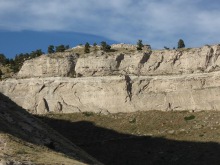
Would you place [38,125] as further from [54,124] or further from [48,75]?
[48,75]

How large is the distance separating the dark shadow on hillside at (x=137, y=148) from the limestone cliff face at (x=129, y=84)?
9.07 metres

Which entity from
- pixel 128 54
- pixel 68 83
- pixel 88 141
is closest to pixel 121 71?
pixel 128 54

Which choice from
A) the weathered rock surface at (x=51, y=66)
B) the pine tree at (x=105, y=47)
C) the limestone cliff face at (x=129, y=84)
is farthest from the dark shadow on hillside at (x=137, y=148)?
the pine tree at (x=105, y=47)

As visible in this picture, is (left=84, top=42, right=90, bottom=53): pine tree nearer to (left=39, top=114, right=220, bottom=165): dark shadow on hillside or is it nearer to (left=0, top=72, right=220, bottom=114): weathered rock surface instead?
(left=0, top=72, right=220, bottom=114): weathered rock surface

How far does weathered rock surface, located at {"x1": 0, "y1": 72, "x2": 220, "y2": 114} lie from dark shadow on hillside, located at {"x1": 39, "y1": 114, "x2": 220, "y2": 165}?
8.34 metres

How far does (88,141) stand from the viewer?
6066 centimetres

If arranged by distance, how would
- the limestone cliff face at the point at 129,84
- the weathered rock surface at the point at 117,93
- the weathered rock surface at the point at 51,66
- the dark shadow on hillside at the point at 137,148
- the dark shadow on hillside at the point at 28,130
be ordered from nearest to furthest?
the dark shadow on hillside at the point at 28,130 < the dark shadow on hillside at the point at 137,148 < the weathered rock surface at the point at 117,93 < the limestone cliff face at the point at 129,84 < the weathered rock surface at the point at 51,66

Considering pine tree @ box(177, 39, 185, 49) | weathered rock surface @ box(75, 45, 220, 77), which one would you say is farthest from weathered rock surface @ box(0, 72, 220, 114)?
pine tree @ box(177, 39, 185, 49)

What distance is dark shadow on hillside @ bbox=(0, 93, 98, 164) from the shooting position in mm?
21938

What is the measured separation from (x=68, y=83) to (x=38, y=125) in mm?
50405

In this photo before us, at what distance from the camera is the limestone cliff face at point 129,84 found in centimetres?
6994

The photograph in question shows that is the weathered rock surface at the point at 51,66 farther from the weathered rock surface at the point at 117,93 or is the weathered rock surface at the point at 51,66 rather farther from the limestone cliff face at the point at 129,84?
the weathered rock surface at the point at 117,93

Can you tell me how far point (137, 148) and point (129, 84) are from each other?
19.6 metres

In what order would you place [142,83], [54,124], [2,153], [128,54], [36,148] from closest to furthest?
[2,153] → [36,148] → [54,124] → [142,83] → [128,54]
